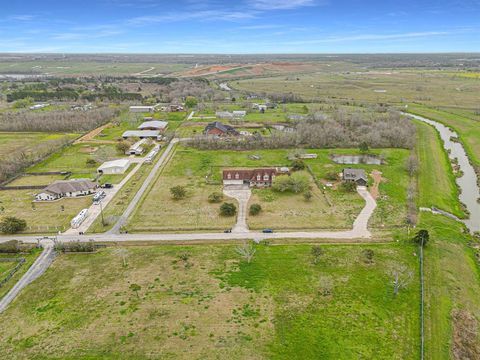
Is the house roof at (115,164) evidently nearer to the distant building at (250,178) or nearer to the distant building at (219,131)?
the distant building at (250,178)

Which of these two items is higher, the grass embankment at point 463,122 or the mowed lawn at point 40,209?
the grass embankment at point 463,122

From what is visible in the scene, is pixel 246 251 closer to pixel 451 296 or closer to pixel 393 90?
pixel 451 296

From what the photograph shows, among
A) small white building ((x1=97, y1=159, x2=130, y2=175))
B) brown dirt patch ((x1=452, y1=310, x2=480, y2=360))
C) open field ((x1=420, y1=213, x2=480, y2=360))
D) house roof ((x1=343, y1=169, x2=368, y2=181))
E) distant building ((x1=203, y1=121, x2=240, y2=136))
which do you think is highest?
distant building ((x1=203, y1=121, x2=240, y2=136))

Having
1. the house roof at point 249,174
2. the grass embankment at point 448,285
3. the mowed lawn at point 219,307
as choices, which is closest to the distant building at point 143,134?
the house roof at point 249,174

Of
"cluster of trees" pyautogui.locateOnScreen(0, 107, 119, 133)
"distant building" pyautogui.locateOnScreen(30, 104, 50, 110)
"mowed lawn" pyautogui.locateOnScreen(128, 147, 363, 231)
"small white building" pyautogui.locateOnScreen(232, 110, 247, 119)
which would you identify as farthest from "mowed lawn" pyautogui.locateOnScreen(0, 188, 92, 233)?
"distant building" pyautogui.locateOnScreen(30, 104, 50, 110)

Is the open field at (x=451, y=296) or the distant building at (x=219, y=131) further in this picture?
the distant building at (x=219, y=131)

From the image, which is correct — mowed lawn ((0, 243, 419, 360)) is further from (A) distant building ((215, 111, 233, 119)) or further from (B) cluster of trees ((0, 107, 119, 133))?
(A) distant building ((215, 111, 233, 119))

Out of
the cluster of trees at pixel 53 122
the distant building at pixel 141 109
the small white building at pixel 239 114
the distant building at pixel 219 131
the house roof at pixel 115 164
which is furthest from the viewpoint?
the distant building at pixel 141 109
